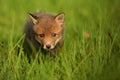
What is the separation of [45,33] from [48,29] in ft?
0.33

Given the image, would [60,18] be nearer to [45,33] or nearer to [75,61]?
[45,33]

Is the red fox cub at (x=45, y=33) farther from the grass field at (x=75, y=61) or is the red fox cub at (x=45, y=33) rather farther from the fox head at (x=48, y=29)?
the grass field at (x=75, y=61)

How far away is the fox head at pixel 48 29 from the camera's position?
7239 mm

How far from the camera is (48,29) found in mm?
7371

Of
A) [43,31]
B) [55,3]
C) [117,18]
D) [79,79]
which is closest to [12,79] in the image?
[79,79]

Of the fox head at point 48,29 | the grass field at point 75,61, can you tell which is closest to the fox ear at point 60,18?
the fox head at point 48,29

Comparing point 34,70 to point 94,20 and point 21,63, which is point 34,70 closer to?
point 21,63

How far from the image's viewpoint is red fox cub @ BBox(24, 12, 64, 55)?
23.9 feet

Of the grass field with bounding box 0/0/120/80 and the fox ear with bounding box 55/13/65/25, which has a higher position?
the fox ear with bounding box 55/13/65/25

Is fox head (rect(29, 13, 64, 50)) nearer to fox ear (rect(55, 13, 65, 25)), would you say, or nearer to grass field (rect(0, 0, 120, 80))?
fox ear (rect(55, 13, 65, 25))

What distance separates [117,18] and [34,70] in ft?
10.8

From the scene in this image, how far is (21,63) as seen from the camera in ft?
21.2

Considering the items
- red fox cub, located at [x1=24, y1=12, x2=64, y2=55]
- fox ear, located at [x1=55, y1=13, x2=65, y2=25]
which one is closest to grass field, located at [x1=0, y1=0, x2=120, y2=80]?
red fox cub, located at [x1=24, y1=12, x2=64, y2=55]

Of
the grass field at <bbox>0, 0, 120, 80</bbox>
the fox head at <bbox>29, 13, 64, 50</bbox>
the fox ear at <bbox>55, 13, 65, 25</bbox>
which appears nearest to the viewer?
the grass field at <bbox>0, 0, 120, 80</bbox>
